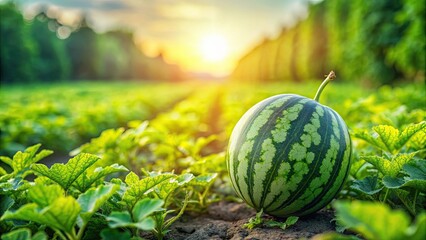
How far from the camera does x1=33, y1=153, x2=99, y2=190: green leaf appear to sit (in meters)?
1.85

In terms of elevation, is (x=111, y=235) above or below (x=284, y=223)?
above

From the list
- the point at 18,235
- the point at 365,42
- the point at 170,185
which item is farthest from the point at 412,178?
the point at 365,42

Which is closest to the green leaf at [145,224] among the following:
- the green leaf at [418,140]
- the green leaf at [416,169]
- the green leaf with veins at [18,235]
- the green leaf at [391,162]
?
the green leaf with veins at [18,235]

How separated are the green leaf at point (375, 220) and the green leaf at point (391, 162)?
0.94 m

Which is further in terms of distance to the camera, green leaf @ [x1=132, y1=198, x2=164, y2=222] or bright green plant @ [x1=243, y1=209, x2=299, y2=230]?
bright green plant @ [x1=243, y1=209, x2=299, y2=230]

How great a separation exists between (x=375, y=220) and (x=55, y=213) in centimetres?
103

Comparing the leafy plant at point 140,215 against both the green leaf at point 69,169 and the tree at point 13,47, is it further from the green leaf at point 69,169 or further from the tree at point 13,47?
the tree at point 13,47

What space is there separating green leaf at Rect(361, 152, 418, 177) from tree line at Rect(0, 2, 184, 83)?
39078 millimetres

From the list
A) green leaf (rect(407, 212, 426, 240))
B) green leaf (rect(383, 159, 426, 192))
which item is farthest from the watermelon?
green leaf (rect(407, 212, 426, 240))

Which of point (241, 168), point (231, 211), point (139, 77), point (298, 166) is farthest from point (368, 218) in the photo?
point (139, 77)

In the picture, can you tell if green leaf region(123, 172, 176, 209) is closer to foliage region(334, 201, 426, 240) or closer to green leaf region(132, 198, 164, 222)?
green leaf region(132, 198, 164, 222)

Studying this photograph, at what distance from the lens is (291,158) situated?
2.11 metres

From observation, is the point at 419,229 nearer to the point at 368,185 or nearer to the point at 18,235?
the point at 368,185

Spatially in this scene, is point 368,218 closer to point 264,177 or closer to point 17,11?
point 264,177
